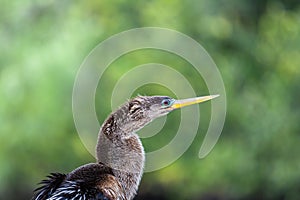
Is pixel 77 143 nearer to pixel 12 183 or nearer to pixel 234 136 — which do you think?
pixel 12 183

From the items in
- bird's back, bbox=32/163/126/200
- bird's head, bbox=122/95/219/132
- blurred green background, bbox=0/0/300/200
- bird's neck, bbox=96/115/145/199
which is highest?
blurred green background, bbox=0/0/300/200

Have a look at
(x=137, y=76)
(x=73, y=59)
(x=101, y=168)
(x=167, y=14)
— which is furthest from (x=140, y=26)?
(x=101, y=168)

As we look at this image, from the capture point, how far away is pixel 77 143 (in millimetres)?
14781

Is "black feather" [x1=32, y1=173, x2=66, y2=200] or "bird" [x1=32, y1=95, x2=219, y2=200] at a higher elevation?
"bird" [x1=32, y1=95, x2=219, y2=200]

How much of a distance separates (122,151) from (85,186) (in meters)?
0.42

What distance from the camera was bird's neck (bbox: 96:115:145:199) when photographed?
518 centimetres

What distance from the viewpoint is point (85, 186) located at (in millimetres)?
4852

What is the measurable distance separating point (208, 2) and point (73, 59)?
2.96m

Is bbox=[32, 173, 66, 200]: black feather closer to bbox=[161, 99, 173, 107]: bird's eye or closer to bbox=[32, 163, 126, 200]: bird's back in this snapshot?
bbox=[32, 163, 126, 200]: bird's back

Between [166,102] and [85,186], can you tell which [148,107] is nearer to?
[166,102]

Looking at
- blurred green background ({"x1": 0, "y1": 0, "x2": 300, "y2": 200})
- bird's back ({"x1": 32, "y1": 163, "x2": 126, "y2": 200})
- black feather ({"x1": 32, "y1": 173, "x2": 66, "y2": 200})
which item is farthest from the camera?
blurred green background ({"x1": 0, "y1": 0, "x2": 300, "y2": 200})

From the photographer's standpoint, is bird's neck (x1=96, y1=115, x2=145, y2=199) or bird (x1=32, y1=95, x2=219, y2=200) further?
bird's neck (x1=96, y1=115, x2=145, y2=199)

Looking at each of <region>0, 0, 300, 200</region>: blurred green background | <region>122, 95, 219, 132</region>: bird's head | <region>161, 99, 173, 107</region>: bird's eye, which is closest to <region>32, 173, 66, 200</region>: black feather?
<region>122, 95, 219, 132</region>: bird's head

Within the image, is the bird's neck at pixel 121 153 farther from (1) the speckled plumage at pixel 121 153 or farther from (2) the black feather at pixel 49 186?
(2) the black feather at pixel 49 186
